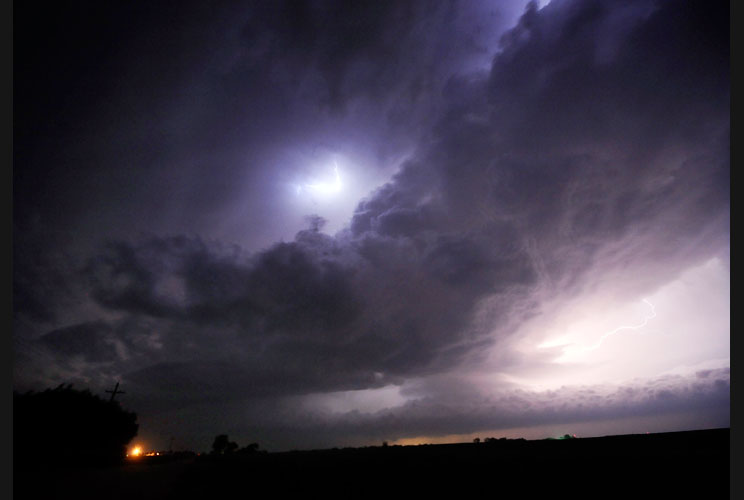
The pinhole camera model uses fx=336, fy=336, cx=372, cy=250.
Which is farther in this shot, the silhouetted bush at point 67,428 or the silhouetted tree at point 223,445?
the silhouetted tree at point 223,445

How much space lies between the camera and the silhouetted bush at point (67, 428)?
1502 inches

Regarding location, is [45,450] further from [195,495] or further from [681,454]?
[681,454]

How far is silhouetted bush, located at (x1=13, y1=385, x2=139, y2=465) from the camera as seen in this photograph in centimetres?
3816

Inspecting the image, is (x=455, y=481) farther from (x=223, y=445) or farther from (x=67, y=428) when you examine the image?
(x=223, y=445)

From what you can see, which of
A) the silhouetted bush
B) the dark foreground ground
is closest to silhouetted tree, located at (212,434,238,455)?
the silhouetted bush

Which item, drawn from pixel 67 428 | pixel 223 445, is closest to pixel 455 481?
pixel 67 428

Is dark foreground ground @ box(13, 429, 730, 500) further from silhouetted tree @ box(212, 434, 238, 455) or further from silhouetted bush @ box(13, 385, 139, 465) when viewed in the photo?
silhouetted tree @ box(212, 434, 238, 455)

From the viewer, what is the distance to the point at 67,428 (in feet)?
145

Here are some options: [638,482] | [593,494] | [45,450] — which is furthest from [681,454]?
[45,450]

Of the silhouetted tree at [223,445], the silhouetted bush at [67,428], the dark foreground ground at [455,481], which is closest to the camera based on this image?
the dark foreground ground at [455,481]

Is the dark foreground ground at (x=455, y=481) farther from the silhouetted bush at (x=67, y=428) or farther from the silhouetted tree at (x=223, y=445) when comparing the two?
the silhouetted tree at (x=223, y=445)

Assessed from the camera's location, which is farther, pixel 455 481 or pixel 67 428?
pixel 67 428

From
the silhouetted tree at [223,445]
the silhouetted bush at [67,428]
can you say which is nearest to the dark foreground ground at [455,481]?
the silhouetted bush at [67,428]

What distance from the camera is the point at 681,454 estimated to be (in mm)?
26828
